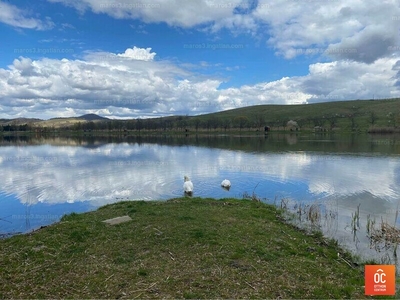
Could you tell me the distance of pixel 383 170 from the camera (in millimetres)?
32406

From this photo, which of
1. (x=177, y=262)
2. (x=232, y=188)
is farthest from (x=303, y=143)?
(x=177, y=262)

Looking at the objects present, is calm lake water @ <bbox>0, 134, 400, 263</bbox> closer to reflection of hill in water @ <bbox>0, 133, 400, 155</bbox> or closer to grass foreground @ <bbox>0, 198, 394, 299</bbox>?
grass foreground @ <bbox>0, 198, 394, 299</bbox>

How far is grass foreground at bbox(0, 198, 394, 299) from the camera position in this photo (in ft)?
23.6

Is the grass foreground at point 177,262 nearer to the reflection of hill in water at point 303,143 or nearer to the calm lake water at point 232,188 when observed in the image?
the calm lake water at point 232,188

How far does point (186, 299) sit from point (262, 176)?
2457cm

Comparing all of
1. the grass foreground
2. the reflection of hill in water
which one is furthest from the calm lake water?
the reflection of hill in water

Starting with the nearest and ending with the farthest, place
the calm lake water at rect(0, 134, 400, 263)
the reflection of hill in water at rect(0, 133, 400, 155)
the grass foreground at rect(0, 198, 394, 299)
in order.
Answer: the grass foreground at rect(0, 198, 394, 299) → the calm lake water at rect(0, 134, 400, 263) → the reflection of hill in water at rect(0, 133, 400, 155)

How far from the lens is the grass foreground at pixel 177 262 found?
721cm

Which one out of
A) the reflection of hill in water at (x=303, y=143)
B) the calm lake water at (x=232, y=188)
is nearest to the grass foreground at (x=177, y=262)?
the calm lake water at (x=232, y=188)

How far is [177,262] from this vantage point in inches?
346

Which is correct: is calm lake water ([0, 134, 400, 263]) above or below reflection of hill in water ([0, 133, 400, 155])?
below

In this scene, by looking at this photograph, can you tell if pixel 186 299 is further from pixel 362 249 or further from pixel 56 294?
pixel 362 249

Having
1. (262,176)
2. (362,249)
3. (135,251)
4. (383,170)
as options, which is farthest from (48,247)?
(383,170)

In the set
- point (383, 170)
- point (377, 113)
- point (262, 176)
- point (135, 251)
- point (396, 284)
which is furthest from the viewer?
point (377, 113)
